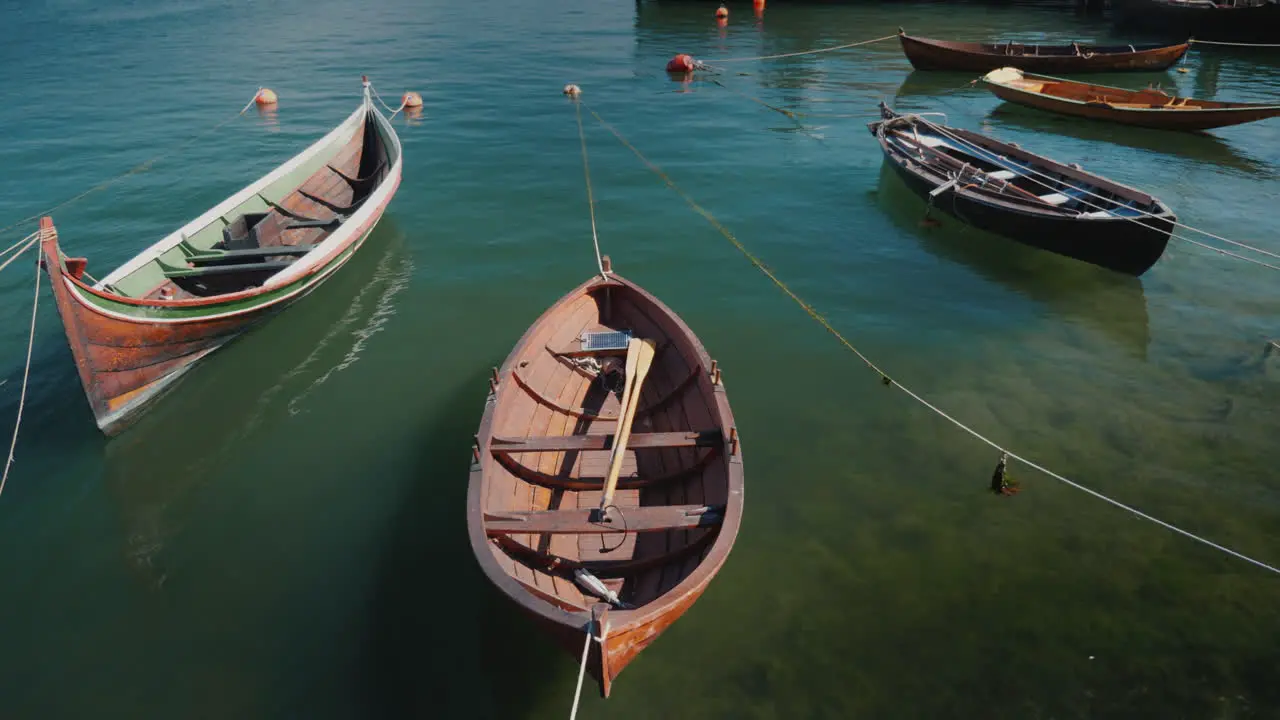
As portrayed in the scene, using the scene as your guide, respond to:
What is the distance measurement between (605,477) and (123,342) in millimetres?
7691

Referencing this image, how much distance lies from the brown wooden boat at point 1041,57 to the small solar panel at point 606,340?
30.1 meters

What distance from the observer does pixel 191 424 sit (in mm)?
11258

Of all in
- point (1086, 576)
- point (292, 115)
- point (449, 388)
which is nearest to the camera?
point (1086, 576)

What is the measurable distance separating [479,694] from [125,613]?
4.52m

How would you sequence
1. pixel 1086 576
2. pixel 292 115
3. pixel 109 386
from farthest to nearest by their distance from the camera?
pixel 292 115, pixel 109 386, pixel 1086 576

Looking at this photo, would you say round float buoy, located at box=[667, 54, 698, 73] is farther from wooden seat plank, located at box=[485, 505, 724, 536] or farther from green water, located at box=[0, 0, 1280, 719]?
wooden seat plank, located at box=[485, 505, 724, 536]

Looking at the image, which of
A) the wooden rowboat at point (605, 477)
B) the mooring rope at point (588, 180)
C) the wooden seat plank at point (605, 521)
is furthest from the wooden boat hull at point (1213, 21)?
the wooden seat plank at point (605, 521)

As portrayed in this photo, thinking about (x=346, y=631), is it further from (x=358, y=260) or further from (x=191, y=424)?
(x=358, y=260)

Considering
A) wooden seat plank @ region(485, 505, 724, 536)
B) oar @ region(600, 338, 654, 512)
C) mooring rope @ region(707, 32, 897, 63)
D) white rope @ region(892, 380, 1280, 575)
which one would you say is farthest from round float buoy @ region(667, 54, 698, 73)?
wooden seat plank @ region(485, 505, 724, 536)

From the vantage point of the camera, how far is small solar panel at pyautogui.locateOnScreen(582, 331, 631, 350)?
11002 millimetres

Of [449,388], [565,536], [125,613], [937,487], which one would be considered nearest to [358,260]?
[449,388]

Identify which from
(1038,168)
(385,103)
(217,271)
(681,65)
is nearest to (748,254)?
(1038,168)

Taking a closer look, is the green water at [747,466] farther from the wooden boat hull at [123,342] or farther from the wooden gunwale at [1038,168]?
the wooden gunwale at [1038,168]

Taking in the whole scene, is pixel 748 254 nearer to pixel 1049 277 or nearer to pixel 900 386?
pixel 900 386
